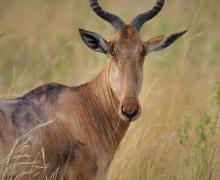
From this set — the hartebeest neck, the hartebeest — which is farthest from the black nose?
the hartebeest neck

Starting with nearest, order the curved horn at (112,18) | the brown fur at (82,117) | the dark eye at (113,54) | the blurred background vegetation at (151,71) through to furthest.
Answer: the brown fur at (82,117) → the dark eye at (113,54) → the curved horn at (112,18) → the blurred background vegetation at (151,71)

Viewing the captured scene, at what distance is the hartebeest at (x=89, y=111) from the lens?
997 cm

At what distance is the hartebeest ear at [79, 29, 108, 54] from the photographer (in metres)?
10.7

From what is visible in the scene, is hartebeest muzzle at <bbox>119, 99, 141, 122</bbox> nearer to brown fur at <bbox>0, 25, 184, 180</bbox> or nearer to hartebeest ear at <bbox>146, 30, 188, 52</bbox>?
brown fur at <bbox>0, 25, 184, 180</bbox>

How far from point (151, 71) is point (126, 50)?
14.8 feet

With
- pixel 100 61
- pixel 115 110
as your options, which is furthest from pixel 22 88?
pixel 115 110

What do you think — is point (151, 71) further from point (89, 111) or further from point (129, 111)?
point (129, 111)

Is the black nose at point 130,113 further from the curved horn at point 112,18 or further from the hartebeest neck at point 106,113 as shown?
the curved horn at point 112,18

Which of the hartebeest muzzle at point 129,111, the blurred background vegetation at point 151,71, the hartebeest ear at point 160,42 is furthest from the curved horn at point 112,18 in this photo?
the hartebeest muzzle at point 129,111

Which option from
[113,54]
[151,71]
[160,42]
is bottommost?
[151,71]

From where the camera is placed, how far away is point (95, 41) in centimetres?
1085

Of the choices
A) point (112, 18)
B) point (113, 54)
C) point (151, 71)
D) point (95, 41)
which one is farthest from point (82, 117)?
point (151, 71)

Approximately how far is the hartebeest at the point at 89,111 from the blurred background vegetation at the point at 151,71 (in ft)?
3.21

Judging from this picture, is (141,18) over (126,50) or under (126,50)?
over
